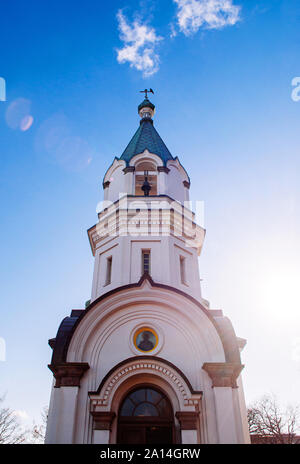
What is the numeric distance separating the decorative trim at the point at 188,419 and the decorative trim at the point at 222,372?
1.21 metres

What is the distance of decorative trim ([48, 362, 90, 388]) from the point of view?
12.1 metres

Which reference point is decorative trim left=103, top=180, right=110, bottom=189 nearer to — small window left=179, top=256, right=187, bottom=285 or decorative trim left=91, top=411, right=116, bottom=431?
small window left=179, top=256, right=187, bottom=285

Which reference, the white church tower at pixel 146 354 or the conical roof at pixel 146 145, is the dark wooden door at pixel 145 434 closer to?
the white church tower at pixel 146 354

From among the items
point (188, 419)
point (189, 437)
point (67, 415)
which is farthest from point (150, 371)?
point (67, 415)

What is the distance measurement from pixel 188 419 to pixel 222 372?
185cm

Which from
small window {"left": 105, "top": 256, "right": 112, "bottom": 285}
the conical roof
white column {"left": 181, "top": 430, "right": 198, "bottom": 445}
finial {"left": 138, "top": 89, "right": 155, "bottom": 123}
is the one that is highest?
finial {"left": 138, "top": 89, "right": 155, "bottom": 123}

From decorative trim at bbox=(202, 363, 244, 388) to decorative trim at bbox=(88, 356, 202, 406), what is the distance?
2.46 ft

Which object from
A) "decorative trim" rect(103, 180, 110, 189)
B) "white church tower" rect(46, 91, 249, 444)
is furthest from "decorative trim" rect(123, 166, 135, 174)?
"white church tower" rect(46, 91, 249, 444)

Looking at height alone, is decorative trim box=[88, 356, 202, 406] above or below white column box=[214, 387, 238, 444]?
above

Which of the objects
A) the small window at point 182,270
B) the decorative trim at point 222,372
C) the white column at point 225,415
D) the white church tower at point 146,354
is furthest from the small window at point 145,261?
the white column at point 225,415

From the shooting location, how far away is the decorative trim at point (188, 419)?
11250 millimetres
